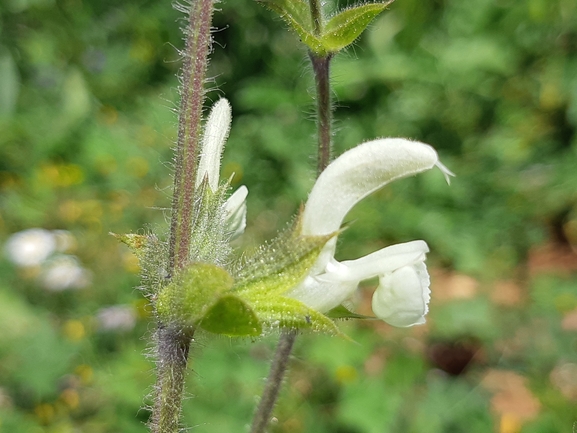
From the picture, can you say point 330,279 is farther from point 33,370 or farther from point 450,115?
point 450,115

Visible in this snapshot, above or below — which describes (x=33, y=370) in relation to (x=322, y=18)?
below

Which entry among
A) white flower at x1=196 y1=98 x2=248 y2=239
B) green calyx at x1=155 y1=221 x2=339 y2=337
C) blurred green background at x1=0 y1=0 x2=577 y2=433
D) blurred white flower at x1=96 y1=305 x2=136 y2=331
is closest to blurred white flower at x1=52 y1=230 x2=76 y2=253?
blurred green background at x1=0 y1=0 x2=577 y2=433

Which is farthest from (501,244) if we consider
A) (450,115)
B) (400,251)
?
(400,251)

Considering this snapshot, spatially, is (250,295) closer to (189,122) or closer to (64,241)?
(189,122)

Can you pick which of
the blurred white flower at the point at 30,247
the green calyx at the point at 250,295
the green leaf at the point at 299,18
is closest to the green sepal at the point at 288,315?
the green calyx at the point at 250,295

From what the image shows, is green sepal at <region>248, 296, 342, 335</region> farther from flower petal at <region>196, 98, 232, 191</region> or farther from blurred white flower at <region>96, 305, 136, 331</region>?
blurred white flower at <region>96, 305, 136, 331</region>

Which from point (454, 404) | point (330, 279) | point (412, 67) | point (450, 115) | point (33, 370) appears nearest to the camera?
point (330, 279)
